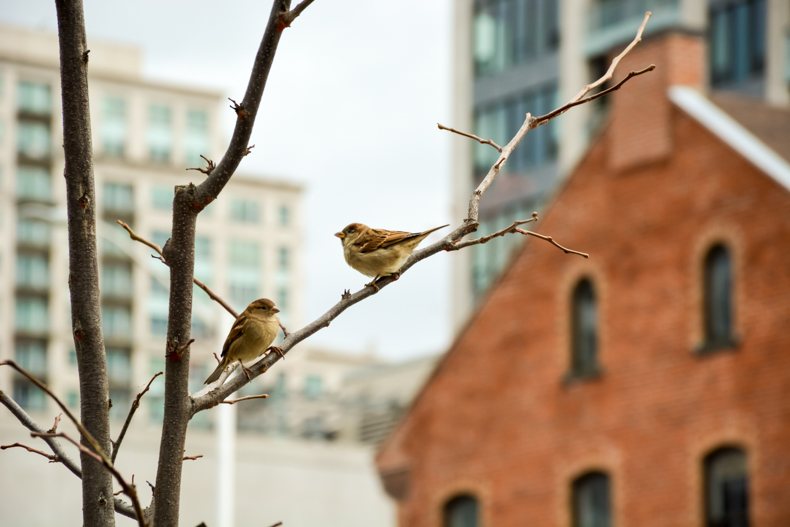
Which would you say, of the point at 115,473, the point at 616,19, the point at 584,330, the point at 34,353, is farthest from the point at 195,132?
the point at 115,473

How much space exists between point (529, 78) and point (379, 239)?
61956 mm

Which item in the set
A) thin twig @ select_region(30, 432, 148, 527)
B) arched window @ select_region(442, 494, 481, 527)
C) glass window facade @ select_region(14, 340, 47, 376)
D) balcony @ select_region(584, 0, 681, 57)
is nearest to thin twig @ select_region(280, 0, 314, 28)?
thin twig @ select_region(30, 432, 148, 527)

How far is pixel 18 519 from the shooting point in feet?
166

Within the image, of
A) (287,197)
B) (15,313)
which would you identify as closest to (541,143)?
(15,313)

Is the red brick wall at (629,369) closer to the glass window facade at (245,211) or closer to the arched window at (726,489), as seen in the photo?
the arched window at (726,489)

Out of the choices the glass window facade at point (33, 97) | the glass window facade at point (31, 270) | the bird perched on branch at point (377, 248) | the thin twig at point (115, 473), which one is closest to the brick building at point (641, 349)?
the bird perched on branch at point (377, 248)

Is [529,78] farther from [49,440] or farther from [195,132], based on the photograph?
[195,132]

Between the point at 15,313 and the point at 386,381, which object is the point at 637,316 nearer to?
the point at 386,381

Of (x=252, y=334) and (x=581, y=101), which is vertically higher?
(x=252, y=334)

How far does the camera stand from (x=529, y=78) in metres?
69.4

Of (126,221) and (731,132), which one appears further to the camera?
(126,221)

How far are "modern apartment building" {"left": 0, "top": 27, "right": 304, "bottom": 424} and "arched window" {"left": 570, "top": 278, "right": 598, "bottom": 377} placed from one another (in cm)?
9703

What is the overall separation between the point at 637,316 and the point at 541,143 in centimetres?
3772

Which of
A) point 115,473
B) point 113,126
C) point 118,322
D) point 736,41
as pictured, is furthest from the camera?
point 113,126
